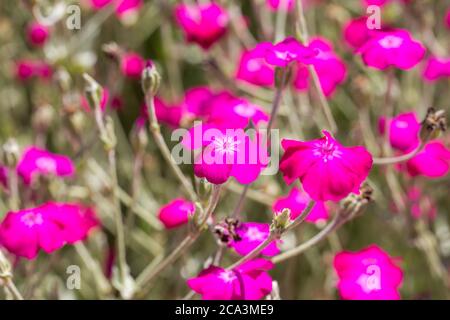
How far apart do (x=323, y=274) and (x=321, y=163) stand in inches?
20.8

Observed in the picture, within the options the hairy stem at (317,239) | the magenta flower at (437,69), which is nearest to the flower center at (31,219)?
the hairy stem at (317,239)

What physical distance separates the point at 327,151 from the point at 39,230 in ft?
1.26

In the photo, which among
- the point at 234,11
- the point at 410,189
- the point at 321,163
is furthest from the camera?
the point at 234,11

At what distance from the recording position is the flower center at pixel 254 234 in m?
0.87

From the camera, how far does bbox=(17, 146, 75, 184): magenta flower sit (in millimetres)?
1067

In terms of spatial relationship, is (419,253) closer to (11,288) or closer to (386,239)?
(386,239)

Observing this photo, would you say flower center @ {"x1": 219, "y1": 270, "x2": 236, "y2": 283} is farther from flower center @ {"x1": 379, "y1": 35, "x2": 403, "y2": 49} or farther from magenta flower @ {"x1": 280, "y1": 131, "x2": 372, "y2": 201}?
flower center @ {"x1": 379, "y1": 35, "x2": 403, "y2": 49}

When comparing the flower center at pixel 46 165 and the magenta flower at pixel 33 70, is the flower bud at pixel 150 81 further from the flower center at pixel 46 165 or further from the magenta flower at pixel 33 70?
the magenta flower at pixel 33 70

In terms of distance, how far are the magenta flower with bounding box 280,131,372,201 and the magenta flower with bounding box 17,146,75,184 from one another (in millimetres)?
429

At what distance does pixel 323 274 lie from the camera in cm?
125

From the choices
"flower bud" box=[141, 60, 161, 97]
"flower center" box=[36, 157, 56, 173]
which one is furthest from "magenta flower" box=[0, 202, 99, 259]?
"flower bud" box=[141, 60, 161, 97]

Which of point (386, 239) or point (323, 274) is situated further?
point (386, 239)

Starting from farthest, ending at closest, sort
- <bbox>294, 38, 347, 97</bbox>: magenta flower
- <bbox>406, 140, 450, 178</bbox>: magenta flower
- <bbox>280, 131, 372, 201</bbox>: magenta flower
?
<bbox>294, 38, 347, 97</bbox>: magenta flower < <bbox>406, 140, 450, 178</bbox>: magenta flower < <bbox>280, 131, 372, 201</bbox>: magenta flower
